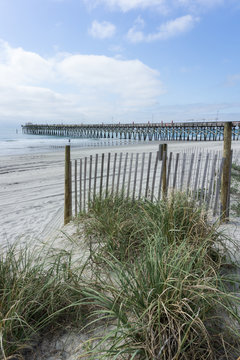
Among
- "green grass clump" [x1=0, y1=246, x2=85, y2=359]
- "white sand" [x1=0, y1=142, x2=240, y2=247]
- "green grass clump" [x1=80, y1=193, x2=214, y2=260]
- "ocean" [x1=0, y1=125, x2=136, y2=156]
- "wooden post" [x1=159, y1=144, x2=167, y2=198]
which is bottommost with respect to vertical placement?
"ocean" [x1=0, y1=125, x2=136, y2=156]

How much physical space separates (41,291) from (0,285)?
1.38 ft

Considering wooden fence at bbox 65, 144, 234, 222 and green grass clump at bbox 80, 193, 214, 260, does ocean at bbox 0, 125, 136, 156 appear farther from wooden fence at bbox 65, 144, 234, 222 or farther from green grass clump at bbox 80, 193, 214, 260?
green grass clump at bbox 80, 193, 214, 260

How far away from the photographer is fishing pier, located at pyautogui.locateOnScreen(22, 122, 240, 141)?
46.7 meters

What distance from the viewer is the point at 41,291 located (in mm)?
2332

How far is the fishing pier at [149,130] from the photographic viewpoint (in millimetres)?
46656

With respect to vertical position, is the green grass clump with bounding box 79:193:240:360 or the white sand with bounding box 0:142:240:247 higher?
the green grass clump with bounding box 79:193:240:360

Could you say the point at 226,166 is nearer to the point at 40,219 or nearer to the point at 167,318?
the point at 167,318

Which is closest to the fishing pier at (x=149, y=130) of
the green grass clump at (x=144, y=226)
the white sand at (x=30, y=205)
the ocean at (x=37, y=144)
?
the ocean at (x=37, y=144)

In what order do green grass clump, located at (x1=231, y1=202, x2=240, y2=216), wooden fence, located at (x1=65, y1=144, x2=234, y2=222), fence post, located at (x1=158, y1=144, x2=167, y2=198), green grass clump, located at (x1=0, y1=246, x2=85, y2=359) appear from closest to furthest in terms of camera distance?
green grass clump, located at (x1=0, y1=246, x2=85, y2=359) < wooden fence, located at (x1=65, y1=144, x2=234, y2=222) < fence post, located at (x1=158, y1=144, x2=167, y2=198) < green grass clump, located at (x1=231, y1=202, x2=240, y2=216)

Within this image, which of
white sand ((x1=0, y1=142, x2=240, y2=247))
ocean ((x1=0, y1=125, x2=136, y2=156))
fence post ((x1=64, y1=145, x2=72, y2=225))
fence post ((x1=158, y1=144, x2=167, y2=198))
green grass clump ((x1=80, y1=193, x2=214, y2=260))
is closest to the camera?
green grass clump ((x1=80, y1=193, x2=214, y2=260))

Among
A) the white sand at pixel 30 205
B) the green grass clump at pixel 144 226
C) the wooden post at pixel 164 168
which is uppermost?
the wooden post at pixel 164 168

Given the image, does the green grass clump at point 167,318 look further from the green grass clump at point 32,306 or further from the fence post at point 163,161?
the fence post at point 163,161

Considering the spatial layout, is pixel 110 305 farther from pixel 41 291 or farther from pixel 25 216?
pixel 25 216

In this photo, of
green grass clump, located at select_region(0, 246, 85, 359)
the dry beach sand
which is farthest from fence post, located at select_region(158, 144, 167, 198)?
green grass clump, located at select_region(0, 246, 85, 359)
